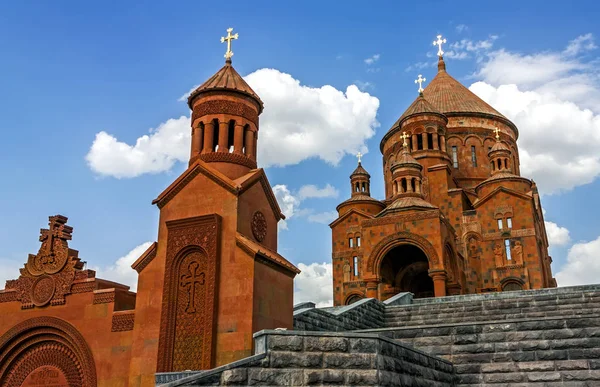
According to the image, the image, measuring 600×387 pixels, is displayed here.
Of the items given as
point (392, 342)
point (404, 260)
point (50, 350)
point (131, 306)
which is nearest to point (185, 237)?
point (131, 306)

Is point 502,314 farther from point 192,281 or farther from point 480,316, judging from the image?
point 192,281

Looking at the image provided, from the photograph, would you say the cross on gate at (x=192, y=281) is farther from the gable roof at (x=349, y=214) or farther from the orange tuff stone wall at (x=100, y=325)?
the gable roof at (x=349, y=214)

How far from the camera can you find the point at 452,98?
40344 mm

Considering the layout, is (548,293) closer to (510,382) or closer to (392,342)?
(510,382)

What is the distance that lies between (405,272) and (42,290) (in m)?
20.0

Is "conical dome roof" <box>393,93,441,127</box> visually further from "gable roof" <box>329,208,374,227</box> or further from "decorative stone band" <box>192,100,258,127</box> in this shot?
"decorative stone band" <box>192,100,258,127</box>

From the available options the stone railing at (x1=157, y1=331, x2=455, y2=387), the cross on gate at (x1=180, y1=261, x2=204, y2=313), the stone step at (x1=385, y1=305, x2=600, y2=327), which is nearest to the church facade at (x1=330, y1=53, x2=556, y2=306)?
the stone step at (x1=385, y1=305, x2=600, y2=327)

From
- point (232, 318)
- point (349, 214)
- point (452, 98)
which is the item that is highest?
point (452, 98)

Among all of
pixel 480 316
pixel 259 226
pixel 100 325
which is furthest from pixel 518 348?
pixel 100 325

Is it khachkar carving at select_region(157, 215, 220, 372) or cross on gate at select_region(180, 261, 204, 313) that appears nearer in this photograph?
khachkar carving at select_region(157, 215, 220, 372)

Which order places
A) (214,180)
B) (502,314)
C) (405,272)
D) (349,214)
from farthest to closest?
(349,214)
(405,272)
(502,314)
(214,180)

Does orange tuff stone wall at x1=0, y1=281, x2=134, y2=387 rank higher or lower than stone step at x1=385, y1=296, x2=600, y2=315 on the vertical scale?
lower

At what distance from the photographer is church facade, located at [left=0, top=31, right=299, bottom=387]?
11312 millimetres

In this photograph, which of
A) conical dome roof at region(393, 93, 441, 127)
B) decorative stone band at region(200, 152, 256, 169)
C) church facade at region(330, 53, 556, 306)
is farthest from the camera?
conical dome roof at region(393, 93, 441, 127)
